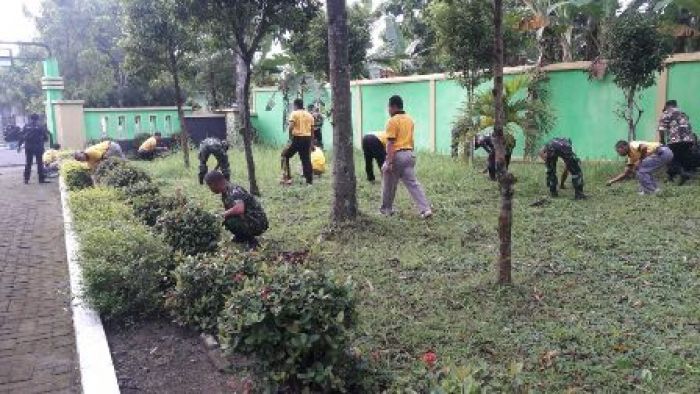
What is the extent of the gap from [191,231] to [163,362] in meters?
1.69

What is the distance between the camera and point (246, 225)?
6.07 m

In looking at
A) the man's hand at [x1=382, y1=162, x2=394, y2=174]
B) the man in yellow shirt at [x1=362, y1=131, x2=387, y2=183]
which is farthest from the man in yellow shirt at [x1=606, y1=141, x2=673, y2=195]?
the man in yellow shirt at [x1=362, y1=131, x2=387, y2=183]

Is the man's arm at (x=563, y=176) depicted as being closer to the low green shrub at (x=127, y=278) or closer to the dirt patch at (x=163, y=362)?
the low green shrub at (x=127, y=278)

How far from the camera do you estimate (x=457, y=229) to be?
6.82 m

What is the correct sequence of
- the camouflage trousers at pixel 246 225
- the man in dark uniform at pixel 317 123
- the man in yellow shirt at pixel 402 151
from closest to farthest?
1. the camouflage trousers at pixel 246 225
2. the man in yellow shirt at pixel 402 151
3. the man in dark uniform at pixel 317 123

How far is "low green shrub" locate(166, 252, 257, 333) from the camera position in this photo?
4.24m

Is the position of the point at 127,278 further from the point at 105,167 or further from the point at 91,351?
the point at 105,167

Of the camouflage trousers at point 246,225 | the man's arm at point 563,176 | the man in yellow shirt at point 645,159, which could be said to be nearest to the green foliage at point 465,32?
the man's arm at point 563,176

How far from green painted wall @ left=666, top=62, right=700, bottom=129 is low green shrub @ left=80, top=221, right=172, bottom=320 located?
8965mm

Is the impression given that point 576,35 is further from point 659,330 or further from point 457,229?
point 659,330

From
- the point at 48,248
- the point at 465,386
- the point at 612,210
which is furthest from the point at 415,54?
the point at 465,386

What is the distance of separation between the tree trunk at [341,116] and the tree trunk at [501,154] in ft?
7.91

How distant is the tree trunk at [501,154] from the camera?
177 inches

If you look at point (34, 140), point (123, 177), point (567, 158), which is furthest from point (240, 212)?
point (34, 140)
